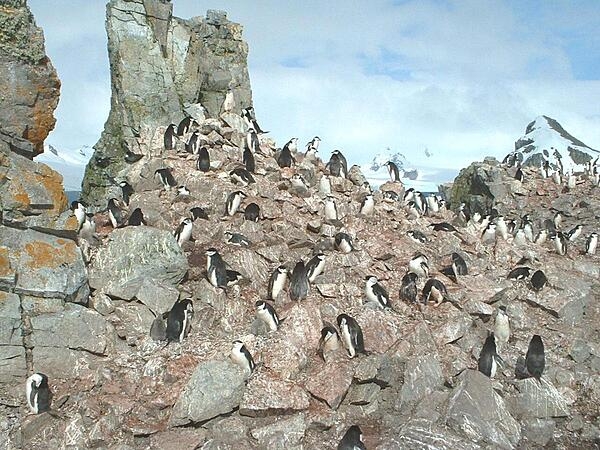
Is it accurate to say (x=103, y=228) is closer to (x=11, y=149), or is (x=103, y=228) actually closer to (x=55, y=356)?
(x=11, y=149)

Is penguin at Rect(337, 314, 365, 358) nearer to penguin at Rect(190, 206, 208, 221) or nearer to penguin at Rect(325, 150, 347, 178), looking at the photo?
penguin at Rect(190, 206, 208, 221)

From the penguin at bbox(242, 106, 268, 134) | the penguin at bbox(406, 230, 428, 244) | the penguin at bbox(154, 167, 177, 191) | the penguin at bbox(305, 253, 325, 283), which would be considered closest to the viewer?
the penguin at bbox(305, 253, 325, 283)

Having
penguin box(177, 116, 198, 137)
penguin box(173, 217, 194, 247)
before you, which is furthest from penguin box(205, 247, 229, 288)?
penguin box(177, 116, 198, 137)

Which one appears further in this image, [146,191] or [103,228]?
[146,191]

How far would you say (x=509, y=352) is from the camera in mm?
12398

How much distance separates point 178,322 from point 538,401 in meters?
7.11

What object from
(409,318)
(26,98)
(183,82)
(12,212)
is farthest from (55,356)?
(183,82)

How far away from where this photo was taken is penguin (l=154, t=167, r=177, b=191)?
1736 cm

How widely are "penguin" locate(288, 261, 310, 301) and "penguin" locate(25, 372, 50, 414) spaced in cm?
529

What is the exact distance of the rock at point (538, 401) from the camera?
1079 centimetres

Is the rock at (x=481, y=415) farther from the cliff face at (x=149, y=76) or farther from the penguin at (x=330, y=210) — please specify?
the cliff face at (x=149, y=76)

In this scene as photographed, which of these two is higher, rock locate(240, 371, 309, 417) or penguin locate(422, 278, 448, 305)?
penguin locate(422, 278, 448, 305)

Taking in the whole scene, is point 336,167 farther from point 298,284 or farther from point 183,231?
point 298,284

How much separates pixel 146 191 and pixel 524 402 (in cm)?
1191
